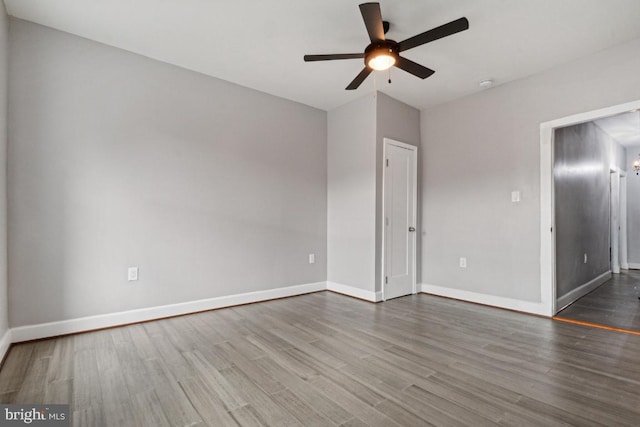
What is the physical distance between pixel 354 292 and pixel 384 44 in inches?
119

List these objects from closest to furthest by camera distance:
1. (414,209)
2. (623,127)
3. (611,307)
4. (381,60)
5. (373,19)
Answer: (373,19)
(381,60)
(611,307)
(414,209)
(623,127)

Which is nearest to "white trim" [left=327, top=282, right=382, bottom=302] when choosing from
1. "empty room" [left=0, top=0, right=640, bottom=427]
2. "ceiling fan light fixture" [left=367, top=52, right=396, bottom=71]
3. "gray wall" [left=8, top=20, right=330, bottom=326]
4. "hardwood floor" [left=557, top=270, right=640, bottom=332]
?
"empty room" [left=0, top=0, right=640, bottom=427]

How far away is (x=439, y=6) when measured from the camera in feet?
7.94

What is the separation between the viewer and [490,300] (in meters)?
3.85

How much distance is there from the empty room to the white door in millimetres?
37

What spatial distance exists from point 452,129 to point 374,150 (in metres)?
1.21

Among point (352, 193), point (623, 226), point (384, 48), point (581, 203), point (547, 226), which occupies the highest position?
point (384, 48)

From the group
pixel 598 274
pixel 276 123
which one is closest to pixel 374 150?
pixel 276 123

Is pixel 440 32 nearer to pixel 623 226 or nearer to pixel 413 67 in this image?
pixel 413 67

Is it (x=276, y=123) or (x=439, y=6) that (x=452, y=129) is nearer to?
(x=439, y=6)

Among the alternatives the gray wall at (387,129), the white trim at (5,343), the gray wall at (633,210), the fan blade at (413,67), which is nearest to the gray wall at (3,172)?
the white trim at (5,343)

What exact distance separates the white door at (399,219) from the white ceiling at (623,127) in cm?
281

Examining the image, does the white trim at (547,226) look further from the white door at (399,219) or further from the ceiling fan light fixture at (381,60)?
the ceiling fan light fixture at (381,60)

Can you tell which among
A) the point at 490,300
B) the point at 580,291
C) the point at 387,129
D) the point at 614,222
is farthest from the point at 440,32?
the point at 614,222
